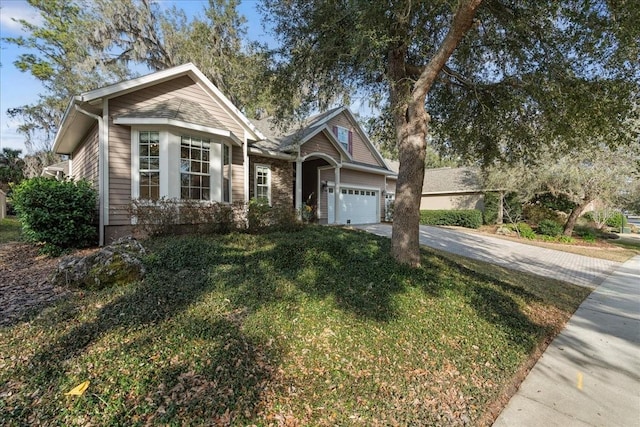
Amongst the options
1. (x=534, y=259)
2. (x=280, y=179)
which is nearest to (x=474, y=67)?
(x=534, y=259)

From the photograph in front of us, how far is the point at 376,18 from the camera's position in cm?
559

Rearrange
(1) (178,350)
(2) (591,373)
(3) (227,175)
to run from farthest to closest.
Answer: (3) (227,175) → (2) (591,373) → (1) (178,350)

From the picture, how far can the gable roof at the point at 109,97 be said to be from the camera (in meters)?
7.97

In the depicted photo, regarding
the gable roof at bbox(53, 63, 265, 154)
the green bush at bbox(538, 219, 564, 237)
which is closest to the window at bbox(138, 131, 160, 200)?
the gable roof at bbox(53, 63, 265, 154)

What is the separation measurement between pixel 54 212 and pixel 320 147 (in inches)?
388

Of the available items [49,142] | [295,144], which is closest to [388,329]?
[295,144]

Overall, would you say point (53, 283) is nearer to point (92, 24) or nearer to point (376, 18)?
point (376, 18)

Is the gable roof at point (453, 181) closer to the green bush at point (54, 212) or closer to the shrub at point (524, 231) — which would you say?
the shrub at point (524, 231)

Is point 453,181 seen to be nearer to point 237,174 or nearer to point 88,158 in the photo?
point 237,174

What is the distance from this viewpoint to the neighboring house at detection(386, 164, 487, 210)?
22641 mm

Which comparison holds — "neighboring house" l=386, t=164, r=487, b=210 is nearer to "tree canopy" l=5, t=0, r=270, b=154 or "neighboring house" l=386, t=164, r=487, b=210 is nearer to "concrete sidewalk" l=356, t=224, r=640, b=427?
"tree canopy" l=5, t=0, r=270, b=154

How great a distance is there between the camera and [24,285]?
16.6ft

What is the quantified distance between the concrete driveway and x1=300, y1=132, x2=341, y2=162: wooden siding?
228 inches

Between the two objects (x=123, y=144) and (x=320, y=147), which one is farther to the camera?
(x=320, y=147)
